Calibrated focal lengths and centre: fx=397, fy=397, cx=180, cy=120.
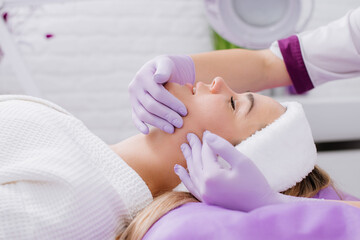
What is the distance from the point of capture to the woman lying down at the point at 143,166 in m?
0.86

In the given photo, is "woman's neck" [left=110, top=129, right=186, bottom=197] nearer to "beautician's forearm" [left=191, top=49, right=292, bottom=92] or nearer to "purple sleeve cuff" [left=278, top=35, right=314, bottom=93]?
"beautician's forearm" [left=191, top=49, right=292, bottom=92]

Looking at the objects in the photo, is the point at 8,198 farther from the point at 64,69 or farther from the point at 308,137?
the point at 64,69

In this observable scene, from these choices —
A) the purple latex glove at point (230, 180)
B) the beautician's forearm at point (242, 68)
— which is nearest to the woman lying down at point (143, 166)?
the purple latex glove at point (230, 180)

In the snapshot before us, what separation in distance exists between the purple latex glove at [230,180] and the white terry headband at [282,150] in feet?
0.31

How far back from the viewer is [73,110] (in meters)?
2.29

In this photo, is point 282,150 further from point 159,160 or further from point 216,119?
point 159,160

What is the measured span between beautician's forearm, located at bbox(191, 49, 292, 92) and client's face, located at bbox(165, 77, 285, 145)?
301 mm

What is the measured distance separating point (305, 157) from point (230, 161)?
31 centimetres

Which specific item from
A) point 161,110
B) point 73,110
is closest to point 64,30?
point 73,110

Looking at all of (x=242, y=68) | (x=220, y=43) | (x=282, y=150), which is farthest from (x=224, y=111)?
(x=220, y=43)

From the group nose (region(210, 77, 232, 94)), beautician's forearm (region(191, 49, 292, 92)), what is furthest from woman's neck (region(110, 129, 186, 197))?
beautician's forearm (region(191, 49, 292, 92))

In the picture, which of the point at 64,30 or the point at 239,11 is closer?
the point at 239,11

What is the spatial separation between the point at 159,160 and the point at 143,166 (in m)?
0.05

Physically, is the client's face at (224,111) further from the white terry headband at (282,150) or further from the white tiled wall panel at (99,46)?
the white tiled wall panel at (99,46)
